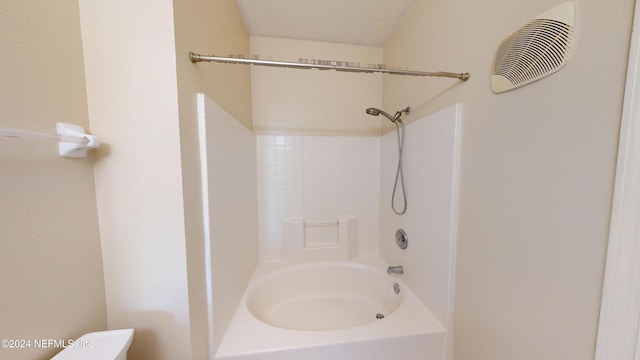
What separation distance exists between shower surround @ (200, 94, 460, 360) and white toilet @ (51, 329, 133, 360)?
525 mm

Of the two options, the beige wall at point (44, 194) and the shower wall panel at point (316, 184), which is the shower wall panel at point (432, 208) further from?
the beige wall at point (44, 194)

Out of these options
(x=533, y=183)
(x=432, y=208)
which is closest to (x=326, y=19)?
(x=432, y=208)

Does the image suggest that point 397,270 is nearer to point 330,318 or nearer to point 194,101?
point 330,318

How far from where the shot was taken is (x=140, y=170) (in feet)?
2.33

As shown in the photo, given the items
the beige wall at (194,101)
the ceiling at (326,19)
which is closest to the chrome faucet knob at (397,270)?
the beige wall at (194,101)

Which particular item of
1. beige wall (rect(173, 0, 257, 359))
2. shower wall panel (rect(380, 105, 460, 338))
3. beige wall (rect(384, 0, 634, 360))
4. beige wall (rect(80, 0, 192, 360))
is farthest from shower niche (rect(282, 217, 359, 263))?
beige wall (rect(80, 0, 192, 360))

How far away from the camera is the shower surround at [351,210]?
1156mm

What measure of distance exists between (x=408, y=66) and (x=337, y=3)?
25.5 inches

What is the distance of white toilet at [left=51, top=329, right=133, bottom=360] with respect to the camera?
0.55 meters

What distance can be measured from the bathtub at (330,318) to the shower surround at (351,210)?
0.07 feet

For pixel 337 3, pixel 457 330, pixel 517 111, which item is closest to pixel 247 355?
pixel 457 330

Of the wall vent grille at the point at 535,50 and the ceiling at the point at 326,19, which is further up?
the ceiling at the point at 326,19

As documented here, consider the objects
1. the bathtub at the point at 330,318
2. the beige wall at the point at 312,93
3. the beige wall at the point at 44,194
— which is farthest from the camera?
the beige wall at the point at 312,93

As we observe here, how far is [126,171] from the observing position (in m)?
0.71
